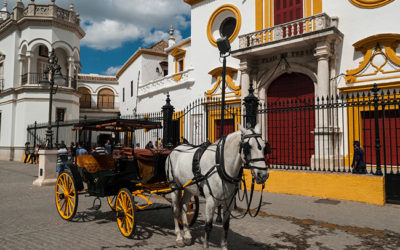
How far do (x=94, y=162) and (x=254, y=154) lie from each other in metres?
4.35

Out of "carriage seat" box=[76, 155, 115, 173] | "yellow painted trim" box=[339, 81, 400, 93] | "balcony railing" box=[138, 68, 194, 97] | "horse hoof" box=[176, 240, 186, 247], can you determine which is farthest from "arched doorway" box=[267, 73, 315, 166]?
"horse hoof" box=[176, 240, 186, 247]

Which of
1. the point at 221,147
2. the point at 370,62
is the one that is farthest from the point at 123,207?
the point at 370,62

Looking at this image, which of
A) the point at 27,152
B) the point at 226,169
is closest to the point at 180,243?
the point at 226,169

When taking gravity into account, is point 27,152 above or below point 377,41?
below

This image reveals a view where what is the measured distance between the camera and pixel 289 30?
13.4 metres

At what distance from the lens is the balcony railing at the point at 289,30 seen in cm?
1226

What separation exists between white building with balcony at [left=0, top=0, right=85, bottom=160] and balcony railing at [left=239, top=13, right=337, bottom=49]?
16.0 m

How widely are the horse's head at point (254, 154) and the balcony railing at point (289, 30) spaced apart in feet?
32.0

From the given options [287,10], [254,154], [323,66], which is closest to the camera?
[254,154]

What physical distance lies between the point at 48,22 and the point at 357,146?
971 inches

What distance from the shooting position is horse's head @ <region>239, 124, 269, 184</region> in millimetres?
3809

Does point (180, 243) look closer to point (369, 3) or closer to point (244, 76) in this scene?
point (244, 76)

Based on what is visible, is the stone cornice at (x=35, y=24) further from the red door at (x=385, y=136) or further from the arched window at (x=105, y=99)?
the red door at (x=385, y=136)

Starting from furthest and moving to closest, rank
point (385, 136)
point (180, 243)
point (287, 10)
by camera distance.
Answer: point (287, 10) → point (385, 136) → point (180, 243)
